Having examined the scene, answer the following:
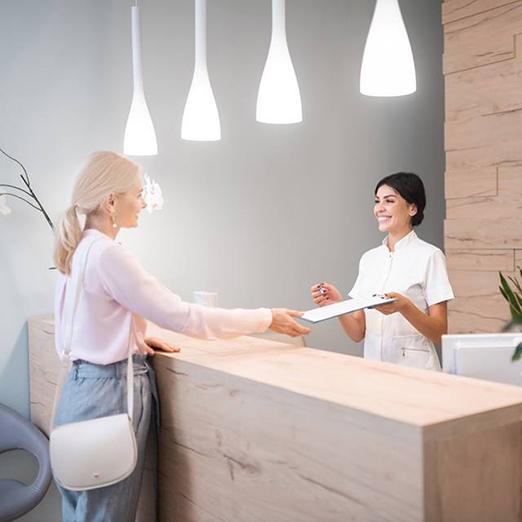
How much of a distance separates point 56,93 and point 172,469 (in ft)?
6.16

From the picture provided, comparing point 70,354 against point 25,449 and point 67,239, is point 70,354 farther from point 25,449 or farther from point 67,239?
point 25,449

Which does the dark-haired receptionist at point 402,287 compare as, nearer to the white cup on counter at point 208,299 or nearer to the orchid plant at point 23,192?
the white cup on counter at point 208,299

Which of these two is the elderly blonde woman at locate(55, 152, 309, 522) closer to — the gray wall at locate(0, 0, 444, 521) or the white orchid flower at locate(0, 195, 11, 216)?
the white orchid flower at locate(0, 195, 11, 216)

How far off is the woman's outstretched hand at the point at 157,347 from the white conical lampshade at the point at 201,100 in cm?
91

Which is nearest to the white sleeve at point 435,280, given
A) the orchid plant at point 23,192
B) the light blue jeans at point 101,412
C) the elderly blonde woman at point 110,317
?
the elderly blonde woman at point 110,317

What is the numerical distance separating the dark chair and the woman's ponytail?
120 cm

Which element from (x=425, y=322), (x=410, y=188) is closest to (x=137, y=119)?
(x=410, y=188)

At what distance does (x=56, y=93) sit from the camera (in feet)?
11.7

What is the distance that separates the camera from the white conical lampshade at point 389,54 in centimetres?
229

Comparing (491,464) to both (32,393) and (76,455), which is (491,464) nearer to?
(76,455)

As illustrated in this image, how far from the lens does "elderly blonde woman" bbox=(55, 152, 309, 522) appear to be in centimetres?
223

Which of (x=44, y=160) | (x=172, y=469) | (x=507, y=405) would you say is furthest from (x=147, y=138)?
(x=507, y=405)

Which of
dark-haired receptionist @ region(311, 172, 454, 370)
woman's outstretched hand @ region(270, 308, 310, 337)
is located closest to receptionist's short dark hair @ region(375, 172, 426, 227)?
dark-haired receptionist @ region(311, 172, 454, 370)

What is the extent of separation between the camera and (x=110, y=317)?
2.28 meters
